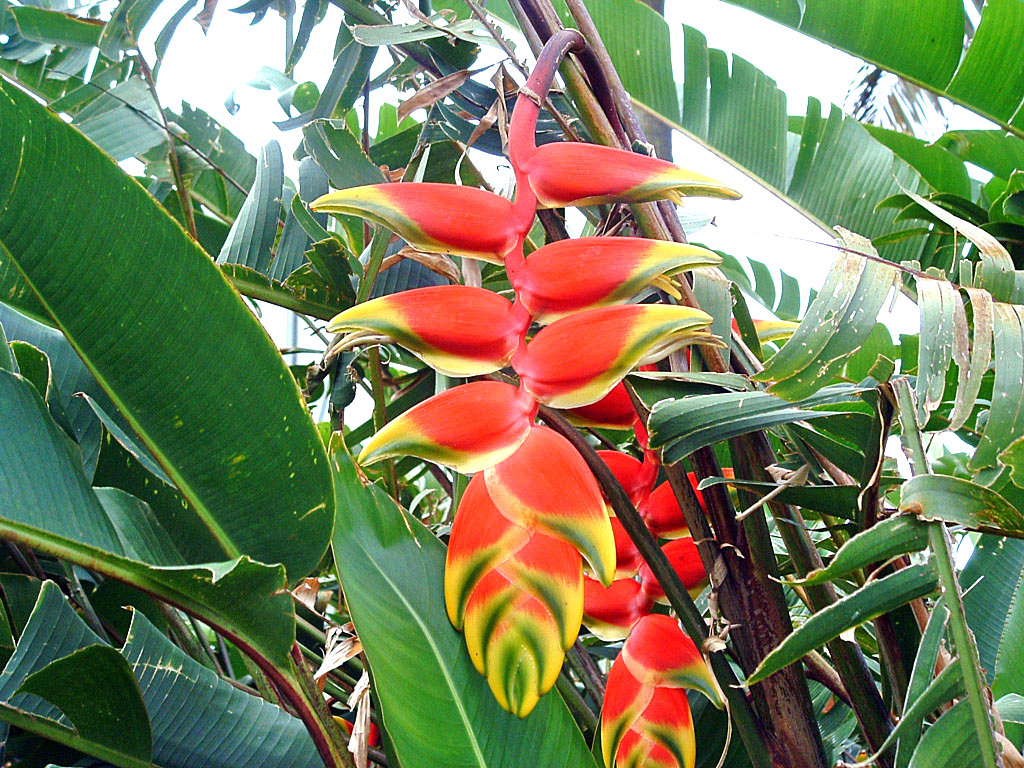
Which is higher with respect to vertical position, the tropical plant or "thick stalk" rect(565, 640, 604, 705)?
the tropical plant

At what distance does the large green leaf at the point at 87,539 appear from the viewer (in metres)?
0.29

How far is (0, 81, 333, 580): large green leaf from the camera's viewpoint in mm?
293

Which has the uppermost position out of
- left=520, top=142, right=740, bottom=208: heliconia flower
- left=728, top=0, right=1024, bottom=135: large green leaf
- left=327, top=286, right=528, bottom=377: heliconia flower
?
left=728, top=0, right=1024, bottom=135: large green leaf

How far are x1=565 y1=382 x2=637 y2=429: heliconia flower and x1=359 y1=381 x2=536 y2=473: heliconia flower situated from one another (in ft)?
0.26

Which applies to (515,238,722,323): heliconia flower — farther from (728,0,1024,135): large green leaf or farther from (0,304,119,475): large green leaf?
(728,0,1024,135): large green leaf

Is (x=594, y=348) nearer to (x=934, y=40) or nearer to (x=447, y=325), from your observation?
(x=447, y=325)

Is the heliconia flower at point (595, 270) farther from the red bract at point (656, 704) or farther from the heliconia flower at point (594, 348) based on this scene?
the red bract at point (656, 704)

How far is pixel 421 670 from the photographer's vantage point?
0.32m

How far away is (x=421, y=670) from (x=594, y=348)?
15cm

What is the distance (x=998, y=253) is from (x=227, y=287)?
0.32 m

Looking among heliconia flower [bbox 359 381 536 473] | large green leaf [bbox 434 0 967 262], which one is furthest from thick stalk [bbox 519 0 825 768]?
large green leaf [bbox 434 0 967 262]

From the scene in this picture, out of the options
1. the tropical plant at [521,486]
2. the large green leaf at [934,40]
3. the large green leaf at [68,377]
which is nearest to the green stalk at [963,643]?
the tropical plant at [521,486]

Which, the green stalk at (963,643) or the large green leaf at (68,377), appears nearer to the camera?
the green stalk at (963,643)

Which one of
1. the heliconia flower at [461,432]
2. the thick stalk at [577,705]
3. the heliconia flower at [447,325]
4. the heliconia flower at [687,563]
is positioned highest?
the heliconia flower at [447,325]
